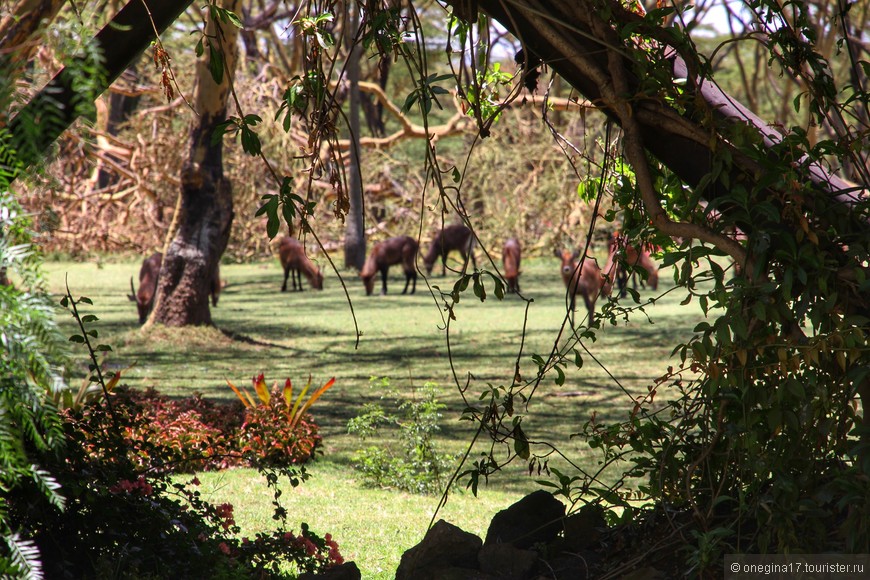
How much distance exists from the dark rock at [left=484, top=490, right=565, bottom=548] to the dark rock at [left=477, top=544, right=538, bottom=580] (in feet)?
0.63

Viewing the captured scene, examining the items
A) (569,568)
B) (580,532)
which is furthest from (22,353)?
(580,532)

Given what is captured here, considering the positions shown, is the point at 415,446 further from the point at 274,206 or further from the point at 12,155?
the point at 12,155

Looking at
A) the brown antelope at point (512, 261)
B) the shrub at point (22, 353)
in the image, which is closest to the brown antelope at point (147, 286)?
the brown antelope at point (512, 261)

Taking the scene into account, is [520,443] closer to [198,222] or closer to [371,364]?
[371,364]

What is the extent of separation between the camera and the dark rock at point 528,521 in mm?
3391

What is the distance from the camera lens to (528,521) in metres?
3.46

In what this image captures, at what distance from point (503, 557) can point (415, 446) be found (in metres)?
3.41

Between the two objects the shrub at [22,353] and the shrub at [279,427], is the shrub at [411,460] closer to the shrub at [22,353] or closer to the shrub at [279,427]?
the shrub at [279,427]

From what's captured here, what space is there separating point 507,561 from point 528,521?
13.0 inches

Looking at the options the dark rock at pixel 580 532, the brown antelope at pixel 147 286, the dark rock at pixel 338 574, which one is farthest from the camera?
the brown antelope at pixel 147 286

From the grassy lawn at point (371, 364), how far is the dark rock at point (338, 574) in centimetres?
89

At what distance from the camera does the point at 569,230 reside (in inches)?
1014

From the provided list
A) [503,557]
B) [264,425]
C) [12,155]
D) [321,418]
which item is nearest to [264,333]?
[321,418]

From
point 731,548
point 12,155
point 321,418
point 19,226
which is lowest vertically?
point 321,418
